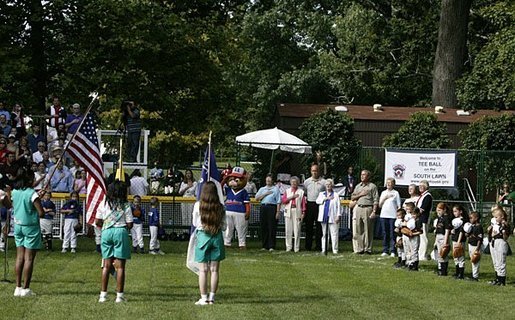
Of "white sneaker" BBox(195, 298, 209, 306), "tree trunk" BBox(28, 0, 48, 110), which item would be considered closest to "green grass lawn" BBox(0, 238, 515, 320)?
"white sneaker" BBox(195, 298, 209, 306)

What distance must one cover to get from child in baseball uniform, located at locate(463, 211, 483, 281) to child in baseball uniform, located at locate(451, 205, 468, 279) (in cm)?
12

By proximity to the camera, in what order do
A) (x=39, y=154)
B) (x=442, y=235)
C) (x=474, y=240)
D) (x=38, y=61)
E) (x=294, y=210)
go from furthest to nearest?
(x=38, y=61) → (x=39, y=154) → (x=294, y=210) → (x=442, y=235) → (x=474, y=240)

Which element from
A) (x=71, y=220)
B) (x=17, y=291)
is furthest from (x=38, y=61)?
(x=17, y=291)

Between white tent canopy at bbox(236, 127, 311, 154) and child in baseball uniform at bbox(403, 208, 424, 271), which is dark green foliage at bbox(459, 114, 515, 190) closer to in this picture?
white tent canopy at bbox(236, 127, 311, 154)

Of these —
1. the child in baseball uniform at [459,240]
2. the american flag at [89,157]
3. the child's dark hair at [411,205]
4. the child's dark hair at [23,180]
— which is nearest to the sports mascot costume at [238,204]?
the child's dark hair at [411,205]

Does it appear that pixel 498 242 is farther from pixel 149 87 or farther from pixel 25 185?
pixel 149 87

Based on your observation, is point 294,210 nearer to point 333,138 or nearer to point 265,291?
point 333,138

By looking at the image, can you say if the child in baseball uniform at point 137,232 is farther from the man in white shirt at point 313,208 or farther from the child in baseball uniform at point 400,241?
the child in baseball uniform at point 400,241

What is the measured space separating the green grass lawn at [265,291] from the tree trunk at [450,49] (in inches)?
832

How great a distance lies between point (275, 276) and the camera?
19.3 m

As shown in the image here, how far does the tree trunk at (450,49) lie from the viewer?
42625 mm

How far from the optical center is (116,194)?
15.1m

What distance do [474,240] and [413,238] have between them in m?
1.55

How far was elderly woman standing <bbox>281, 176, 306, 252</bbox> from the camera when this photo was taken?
2562 cm
